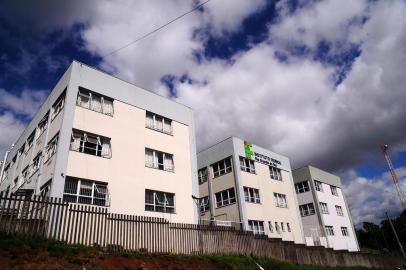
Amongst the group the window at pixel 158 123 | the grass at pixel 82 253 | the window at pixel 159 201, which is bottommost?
the grass at pixel 82 253

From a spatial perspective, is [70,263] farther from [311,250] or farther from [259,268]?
[311,250]

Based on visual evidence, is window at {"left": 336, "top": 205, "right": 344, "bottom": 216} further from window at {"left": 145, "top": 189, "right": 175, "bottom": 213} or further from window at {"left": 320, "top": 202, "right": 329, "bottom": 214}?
window at {"left": 145, "top": 189, "right": 175, "bottom": 213}

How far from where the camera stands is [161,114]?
24547 millimetres

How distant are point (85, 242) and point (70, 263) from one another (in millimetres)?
2965

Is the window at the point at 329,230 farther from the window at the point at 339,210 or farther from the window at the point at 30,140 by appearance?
the window at the point at 30,140

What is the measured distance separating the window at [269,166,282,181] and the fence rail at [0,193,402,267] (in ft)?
41.8

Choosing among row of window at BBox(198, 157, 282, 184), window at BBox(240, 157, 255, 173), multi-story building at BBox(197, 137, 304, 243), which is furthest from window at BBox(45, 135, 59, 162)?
window at BBox(240, 157, 255, 173)

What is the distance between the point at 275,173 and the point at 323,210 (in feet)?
36.9

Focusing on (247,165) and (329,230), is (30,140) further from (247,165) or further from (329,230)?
(329,230)

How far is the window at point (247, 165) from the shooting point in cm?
3140

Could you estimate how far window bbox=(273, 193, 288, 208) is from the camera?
109 ft

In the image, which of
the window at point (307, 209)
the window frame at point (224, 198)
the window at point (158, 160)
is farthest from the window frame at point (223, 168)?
the window at point (307, 209)

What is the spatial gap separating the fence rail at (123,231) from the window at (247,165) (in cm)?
1065

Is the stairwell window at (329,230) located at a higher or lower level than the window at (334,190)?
lower
